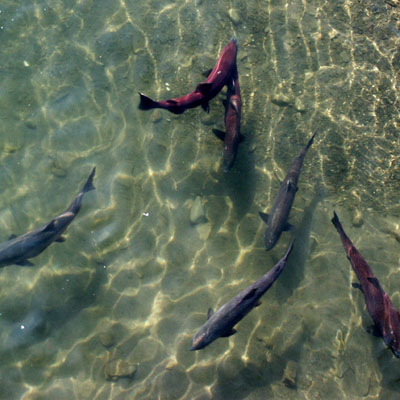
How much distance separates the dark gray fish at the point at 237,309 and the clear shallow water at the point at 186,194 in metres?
1.24

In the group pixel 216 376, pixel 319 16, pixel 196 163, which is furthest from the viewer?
pixel 319 16

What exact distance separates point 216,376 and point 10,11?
27.2 feet

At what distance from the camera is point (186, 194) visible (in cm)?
631

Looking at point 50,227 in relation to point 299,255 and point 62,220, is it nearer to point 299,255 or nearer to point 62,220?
point 62,220

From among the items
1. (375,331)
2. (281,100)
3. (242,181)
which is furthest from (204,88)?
(375,331)

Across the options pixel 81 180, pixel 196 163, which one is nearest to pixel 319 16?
pixel 196 163

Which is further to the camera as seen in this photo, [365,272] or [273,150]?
[273,150]

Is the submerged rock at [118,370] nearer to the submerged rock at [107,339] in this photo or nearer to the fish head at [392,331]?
the submerged rock at [107,339]

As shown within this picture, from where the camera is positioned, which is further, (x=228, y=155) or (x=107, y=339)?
(x=107, y=339)

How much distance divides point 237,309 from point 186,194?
257 cm

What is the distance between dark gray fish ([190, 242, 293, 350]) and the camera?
14.2 feet

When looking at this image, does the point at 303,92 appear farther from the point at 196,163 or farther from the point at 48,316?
the point at 48,316

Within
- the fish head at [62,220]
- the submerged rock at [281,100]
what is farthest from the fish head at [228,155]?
the fish head at [62,220]

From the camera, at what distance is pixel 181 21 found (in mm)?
7000
